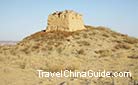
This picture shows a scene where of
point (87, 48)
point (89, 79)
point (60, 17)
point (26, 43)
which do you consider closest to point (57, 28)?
point (60, 17)

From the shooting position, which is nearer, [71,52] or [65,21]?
[71,52]

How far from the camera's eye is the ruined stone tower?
1043 inches

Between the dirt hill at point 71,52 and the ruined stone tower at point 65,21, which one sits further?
the ruined stone tower at point 65,21

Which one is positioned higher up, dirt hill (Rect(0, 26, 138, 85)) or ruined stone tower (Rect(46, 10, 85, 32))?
ruined stone tower (Rect(46, 10, 85, 32))

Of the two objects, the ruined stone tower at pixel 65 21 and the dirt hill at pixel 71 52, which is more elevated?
the ruined stone tower at pixel 65 21

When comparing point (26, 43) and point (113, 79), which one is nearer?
point (113, 79)

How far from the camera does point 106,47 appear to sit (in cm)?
2370

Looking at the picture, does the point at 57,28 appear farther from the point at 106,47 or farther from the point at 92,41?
the point at 106,47

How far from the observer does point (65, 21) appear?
26.5 m

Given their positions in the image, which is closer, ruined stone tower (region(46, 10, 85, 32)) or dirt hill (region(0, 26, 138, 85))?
dirt hill (region(0, 26, 138, 85))

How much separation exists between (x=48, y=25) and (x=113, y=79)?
19403 mm

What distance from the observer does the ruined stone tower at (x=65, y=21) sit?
26.5 metres

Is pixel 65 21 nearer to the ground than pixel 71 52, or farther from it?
farther from it

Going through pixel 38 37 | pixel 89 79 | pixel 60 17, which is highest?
pixel 60 17
